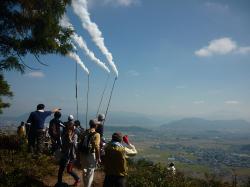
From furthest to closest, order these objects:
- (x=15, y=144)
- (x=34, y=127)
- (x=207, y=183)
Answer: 1. (x=15, y=144)
2. (x=207, y=183)
3. (x=34, y=127)

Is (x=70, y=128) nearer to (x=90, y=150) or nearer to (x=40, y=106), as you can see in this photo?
(x=90, y=150)

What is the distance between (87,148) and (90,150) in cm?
11

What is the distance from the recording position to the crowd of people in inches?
329

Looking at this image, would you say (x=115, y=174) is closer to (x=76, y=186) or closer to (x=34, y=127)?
(x=76, y=186)

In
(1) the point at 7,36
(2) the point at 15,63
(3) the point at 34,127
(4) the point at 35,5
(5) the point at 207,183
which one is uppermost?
(4) the point at 35,5

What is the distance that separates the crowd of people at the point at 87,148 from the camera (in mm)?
8352

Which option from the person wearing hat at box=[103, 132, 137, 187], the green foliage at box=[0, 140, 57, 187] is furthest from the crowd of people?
the green foliage at box=[0, 140, 57, 187]

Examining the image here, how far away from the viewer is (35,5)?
36.3 feet

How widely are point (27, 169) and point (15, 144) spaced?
3556mm

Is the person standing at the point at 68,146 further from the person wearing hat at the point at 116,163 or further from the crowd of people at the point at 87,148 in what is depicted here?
the person wearing hat at the point at 116,163

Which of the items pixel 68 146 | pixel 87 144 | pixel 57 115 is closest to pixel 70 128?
pixel 68 146

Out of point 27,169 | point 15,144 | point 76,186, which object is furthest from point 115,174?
point 15,144

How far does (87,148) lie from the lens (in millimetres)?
9633

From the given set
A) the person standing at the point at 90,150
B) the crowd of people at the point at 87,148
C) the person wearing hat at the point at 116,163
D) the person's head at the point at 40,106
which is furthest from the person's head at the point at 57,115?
the person wearing hat at the point at 116,163
